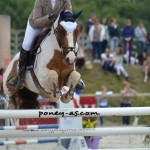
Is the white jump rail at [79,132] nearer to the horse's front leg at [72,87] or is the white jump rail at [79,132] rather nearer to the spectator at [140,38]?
the horse's front leg at [72,87]

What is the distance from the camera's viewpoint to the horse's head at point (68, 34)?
7621 millimetres

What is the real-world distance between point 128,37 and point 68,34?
12.0m

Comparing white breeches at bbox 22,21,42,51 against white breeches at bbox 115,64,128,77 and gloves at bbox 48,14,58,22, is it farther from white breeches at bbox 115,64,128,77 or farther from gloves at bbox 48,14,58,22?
white breeches at bbox 115,64,128,77

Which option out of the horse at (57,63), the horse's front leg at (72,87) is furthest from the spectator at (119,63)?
the horse's front leg at (72,87)

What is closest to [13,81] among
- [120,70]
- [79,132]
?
[79,132]

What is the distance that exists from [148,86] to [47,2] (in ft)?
38.8

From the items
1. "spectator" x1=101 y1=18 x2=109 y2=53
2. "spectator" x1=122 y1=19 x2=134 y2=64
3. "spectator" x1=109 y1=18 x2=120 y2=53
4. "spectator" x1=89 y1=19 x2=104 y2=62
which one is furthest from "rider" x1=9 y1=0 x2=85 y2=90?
"spectator" x1=109 y1=18 x2=120 y2=53

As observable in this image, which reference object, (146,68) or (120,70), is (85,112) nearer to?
(120,70)

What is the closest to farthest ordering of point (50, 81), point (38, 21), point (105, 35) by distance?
point (50, 81), point (38, 21), point (105, 35)

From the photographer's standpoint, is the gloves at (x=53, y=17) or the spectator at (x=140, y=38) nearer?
the gloves at (x=53, y=17)

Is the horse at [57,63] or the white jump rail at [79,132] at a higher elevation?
the horse at [57,63]

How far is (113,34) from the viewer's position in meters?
19.6

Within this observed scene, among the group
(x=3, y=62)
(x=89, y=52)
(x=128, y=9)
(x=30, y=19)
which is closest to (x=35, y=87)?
(x=30, y=19)

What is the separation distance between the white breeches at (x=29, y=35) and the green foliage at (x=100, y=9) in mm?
27358
